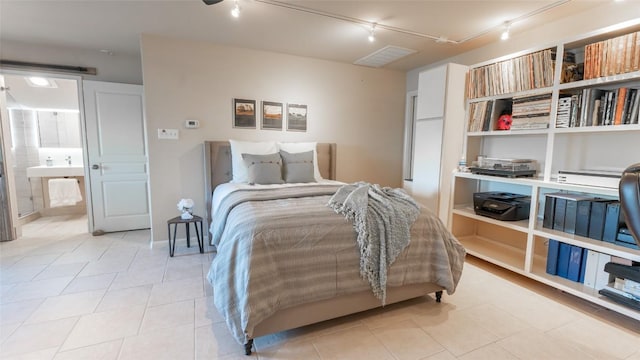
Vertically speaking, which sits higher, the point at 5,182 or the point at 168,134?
the point at 168,134

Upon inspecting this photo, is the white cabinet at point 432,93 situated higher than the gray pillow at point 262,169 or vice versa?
the white cabinet at point 432,93

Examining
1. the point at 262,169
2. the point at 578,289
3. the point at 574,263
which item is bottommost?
the point at 578,289

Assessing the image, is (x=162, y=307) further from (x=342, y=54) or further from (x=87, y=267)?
(x=342, y=54)

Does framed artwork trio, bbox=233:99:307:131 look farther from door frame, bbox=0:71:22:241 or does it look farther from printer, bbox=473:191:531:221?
door frame, bbox=0:71:22:241

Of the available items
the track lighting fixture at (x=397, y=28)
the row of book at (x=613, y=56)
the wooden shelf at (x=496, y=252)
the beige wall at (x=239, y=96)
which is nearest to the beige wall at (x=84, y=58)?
the beige wall at (x=239, y=96)

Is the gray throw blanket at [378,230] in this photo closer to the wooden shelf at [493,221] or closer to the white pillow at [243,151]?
the wooden shelf at [493,221]

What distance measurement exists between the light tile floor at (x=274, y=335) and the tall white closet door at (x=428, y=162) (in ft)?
3.06

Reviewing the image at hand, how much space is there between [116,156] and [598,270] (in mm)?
5398

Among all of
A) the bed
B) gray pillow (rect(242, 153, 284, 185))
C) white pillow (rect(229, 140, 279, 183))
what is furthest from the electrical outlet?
the bed

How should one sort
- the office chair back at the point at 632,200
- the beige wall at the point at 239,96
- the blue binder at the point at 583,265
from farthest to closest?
the beige wall at the point at 239,96 → the blue binder at the point at 583,265 → the office chair back at the point at 632,200

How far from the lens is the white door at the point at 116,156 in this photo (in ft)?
12.8

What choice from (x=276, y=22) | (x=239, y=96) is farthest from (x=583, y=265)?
(x=239, y=96)

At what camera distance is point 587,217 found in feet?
7.32

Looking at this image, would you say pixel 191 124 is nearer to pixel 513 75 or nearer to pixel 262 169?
pixel 262 169
